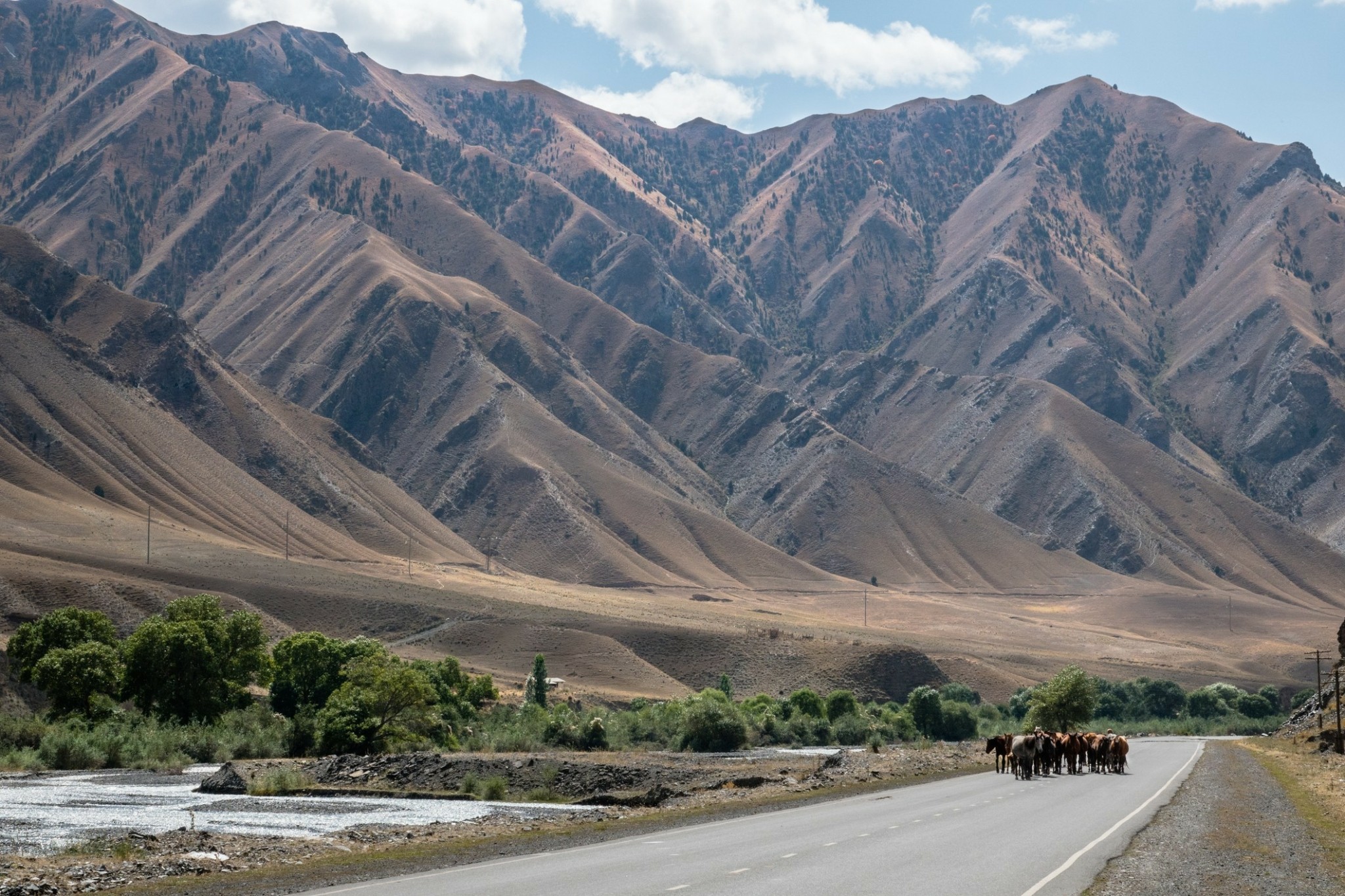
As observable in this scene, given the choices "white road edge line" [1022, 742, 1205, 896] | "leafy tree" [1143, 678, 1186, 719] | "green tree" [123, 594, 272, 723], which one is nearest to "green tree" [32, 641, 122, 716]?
"green tree" [123, 594, 272, 723]

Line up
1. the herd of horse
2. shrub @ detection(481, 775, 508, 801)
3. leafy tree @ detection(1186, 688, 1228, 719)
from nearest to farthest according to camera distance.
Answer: shrub @ detection(481, 775, 508, 801) < the herd of horse < leafy tree @ detection(1186, 688, 1228, 719)

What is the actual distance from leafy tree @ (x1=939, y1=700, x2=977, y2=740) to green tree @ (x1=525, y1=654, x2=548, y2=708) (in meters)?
30.0

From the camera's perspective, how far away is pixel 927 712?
107 m

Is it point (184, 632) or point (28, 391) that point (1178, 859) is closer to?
point (184, 632)

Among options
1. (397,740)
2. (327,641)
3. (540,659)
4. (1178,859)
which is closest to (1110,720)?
(540,659)

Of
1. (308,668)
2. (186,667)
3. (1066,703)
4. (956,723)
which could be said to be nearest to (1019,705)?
(956,723)

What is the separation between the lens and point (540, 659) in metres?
107

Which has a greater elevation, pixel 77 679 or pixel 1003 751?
pixel 77 679

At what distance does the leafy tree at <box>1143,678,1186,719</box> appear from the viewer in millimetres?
144500

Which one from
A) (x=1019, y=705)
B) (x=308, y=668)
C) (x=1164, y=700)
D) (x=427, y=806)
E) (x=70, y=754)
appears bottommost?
Result: (x=70, y=754)

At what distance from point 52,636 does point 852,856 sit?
6642 centimetres

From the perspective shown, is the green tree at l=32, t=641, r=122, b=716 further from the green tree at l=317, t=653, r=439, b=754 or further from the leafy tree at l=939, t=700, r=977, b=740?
the leafy tree at l=939, t=700, r=977, b=740

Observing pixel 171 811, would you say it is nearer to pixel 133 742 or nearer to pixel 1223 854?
pixel 133 742

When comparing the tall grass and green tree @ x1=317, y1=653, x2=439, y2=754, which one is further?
green tree @ x1=317, y1=653, x2=439, y2=754
